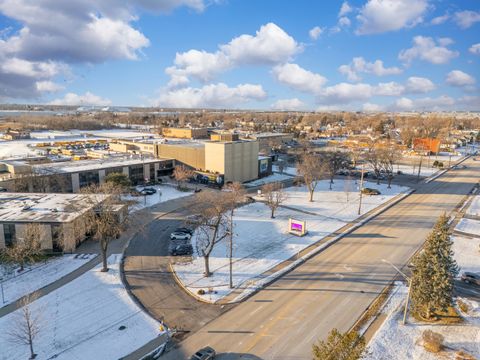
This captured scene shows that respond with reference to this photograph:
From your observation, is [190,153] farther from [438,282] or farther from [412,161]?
[412,161]

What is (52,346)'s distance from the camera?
18109 millimetres

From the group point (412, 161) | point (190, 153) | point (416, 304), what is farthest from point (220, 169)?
point (412, 161)

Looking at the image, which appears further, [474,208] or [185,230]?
[474,208]

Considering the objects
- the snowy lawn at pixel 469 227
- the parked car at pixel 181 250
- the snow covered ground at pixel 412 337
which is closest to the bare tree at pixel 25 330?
the parked car at pixel 181 250

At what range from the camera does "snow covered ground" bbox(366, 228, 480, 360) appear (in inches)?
692

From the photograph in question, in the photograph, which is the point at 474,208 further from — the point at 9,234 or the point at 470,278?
the point at 9,234

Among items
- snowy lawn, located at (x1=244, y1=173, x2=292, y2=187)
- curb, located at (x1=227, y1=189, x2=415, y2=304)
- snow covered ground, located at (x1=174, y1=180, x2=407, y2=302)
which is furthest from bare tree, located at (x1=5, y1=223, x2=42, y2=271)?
snowy lawn, located at (x1=244, y1=173, x2=292, y2=187)

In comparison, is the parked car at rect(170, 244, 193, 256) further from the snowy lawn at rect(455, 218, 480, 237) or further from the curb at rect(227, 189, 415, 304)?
the snowy lawn at rect(455, 218, 480, 237)

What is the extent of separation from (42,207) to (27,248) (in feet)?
26.3

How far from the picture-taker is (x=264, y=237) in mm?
34906

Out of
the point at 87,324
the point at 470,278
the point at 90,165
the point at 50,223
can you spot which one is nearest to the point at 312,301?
the point at 470,278

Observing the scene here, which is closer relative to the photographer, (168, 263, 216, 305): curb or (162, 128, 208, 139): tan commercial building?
(168, 263, 216, 305): curb

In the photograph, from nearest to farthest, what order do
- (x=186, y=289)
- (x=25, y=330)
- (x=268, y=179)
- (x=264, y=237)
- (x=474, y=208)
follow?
(x=25, y=330) → (x=186, y=289) → (x=264, y=237) → (x=474, y=208) → (x=268, y=179)

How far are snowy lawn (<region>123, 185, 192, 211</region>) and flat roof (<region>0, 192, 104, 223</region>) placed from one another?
29.8ft
